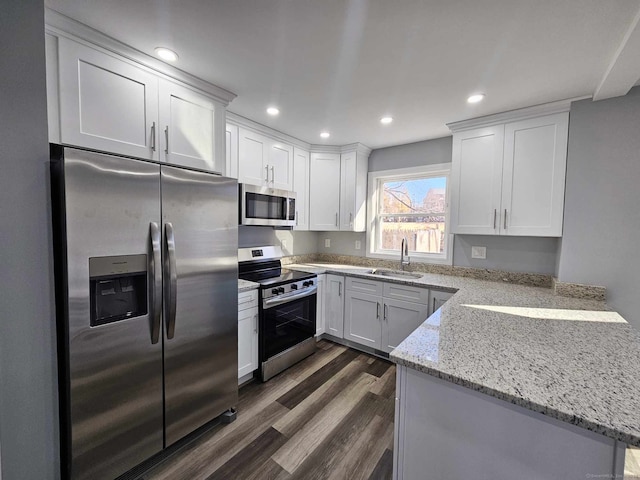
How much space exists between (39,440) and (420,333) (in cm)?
186

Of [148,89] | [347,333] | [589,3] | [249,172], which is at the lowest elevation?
[347,333]

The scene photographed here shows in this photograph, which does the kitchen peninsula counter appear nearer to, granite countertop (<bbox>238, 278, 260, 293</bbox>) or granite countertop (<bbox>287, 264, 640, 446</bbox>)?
granite countertop (<bbox>287, 264, 640, 446</bbox>)

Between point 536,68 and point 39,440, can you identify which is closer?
point 39,440

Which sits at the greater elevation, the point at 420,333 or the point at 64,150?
the point at 64,150

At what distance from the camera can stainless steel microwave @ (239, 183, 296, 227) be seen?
246cm

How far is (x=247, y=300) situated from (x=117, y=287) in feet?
3.29

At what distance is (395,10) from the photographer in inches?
49.7

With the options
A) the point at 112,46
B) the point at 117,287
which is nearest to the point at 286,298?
the point at 117,287

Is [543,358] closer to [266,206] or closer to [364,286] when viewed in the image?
[364,286]

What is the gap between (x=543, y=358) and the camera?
107 centimetres

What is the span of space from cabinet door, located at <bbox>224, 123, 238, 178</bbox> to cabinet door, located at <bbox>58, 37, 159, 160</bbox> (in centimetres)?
77

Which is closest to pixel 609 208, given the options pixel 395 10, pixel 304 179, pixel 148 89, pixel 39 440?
pixel 395 10

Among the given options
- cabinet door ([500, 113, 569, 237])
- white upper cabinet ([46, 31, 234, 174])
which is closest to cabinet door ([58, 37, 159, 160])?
white upper cabinet ([46, 31, 234, 174])

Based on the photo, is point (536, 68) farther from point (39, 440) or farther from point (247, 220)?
point (39, 440)
